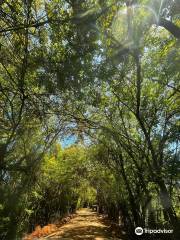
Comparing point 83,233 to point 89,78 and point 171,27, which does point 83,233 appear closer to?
point 89,78

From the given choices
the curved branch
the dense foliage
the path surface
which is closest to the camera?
the curved branch

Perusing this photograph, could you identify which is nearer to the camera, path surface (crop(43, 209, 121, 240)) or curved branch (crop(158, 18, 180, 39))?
curved branch (crop(158, 18, 180, 39))

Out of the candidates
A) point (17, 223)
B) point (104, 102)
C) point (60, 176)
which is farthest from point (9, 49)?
point (60, 176)

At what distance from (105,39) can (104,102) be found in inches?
162

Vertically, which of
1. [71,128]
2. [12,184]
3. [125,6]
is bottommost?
[12,184]

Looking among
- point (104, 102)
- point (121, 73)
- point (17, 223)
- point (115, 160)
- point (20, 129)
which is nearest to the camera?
point (121, 73)

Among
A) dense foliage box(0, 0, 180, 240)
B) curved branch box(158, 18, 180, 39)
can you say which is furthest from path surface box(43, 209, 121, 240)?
curved branch box(158, 18, 180, 39)

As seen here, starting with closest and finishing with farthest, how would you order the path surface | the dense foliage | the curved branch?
the curved branch → the dense foliage → the path surface

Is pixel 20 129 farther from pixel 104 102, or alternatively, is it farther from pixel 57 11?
pixel 57 11

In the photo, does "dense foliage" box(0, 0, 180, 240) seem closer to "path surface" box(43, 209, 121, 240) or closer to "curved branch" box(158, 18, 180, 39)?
"curved branch" box(158, 18, 180, 39)

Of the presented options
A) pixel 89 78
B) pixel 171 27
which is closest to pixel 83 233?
pixel 89 78

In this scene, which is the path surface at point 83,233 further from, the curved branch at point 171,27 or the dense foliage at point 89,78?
the curved branch at point 171,27

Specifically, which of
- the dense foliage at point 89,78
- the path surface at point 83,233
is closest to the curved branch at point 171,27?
the dense foliage at point 89,78

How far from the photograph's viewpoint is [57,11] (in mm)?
6359
